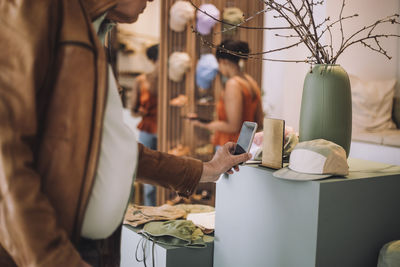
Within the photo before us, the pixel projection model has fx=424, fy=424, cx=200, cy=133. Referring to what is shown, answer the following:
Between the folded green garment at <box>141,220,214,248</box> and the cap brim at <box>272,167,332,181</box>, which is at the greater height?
the cap brim at <box>272,167,332,181</box>

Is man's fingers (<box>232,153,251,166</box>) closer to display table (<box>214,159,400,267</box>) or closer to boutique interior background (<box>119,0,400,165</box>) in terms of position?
display table (<box>214,159,400,267</box>)

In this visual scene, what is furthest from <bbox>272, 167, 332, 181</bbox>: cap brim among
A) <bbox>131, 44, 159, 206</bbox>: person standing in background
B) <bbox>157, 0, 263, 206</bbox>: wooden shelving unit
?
<bbox>131, 44, 159, 206</bbox>: person standing in background

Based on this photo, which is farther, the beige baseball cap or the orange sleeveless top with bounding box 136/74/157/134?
the orange sleeveless top with bounding box 136/74/157/134

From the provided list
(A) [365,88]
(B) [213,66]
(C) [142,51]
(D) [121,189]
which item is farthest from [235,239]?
(C) [142,51]

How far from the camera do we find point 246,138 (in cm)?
152

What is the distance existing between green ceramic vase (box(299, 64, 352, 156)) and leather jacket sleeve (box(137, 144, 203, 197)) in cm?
43

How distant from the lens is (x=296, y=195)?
130cm

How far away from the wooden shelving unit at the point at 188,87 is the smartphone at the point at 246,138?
105 inches

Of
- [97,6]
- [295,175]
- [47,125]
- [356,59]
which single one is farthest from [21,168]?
[356,59]

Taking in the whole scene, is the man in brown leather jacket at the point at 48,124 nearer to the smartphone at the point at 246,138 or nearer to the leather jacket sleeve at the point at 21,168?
the leather jacket sleeve at the point at 21,168

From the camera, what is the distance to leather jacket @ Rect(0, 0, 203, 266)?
0.86m

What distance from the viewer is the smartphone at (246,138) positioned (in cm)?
148

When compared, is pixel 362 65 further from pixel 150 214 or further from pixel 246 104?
pixel 150 214

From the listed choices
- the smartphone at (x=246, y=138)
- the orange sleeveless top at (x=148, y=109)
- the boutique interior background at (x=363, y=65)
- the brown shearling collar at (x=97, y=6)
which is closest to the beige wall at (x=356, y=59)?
the boutique interior background at (x=363, y=65)
